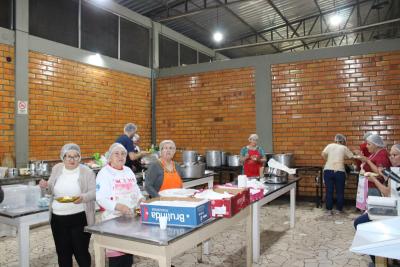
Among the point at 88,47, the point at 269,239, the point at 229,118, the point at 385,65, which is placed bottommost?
the point at 269,239

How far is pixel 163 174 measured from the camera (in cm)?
329

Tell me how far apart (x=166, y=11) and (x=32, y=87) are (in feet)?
13.2

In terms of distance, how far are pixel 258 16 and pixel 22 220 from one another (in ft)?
26.2

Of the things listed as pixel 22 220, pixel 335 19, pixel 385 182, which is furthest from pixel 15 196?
pixel 335 19

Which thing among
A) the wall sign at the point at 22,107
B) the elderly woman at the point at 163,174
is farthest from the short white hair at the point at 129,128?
the elderly woman at the point at 163,174

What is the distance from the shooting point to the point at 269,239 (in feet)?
15.3

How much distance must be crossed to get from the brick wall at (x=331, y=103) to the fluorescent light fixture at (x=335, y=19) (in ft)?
11.3

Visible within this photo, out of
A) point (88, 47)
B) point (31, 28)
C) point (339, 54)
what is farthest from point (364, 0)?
point (31, 28)

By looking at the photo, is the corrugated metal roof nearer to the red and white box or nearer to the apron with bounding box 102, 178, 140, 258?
the red and white box

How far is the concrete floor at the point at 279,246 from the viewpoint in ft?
12.5

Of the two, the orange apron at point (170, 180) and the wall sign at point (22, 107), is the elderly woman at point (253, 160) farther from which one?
the wall sign at point (22, 107)

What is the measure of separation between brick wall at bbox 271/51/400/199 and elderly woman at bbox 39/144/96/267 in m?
4.99

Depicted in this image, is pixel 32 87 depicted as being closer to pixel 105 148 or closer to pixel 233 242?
pixel 105 148

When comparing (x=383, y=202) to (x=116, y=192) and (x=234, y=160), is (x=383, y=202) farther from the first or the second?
(x=234, y=160)
